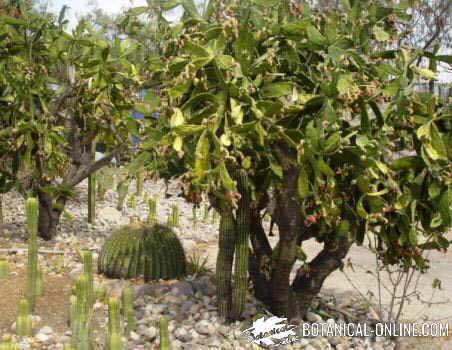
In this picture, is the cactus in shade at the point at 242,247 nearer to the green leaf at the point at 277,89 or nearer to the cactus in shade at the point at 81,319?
the green leaf at the point at 277,89

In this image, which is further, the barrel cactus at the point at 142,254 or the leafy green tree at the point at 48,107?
the leafy green tree at the point at 48,107

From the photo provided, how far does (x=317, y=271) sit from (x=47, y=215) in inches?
133

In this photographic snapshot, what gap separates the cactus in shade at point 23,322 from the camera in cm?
359

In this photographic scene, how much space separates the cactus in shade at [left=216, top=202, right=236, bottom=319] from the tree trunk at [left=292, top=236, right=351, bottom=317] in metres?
Answer: 0.46

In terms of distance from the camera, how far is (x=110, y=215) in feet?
26.5

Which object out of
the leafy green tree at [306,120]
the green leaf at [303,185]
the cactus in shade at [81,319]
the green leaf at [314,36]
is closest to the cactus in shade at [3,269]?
the cactus in shade at [81,319]

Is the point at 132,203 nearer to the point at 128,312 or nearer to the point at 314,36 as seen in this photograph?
the point at 128,312

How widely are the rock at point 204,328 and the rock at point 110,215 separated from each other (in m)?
4.35

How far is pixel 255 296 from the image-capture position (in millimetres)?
4164

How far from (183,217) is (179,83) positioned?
6140 millimetres

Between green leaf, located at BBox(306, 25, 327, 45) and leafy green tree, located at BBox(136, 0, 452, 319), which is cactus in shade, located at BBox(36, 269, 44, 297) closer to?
leafy green tree, located at BBox(136, 0, 452, 319)

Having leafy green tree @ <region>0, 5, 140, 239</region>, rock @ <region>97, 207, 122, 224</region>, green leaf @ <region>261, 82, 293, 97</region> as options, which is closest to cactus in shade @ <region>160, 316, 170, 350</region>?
green leaf @ <region>261, 82, 293, 97</region>

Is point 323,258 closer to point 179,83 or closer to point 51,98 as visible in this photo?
point 179,83

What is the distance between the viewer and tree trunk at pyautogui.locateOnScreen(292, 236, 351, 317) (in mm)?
3797
